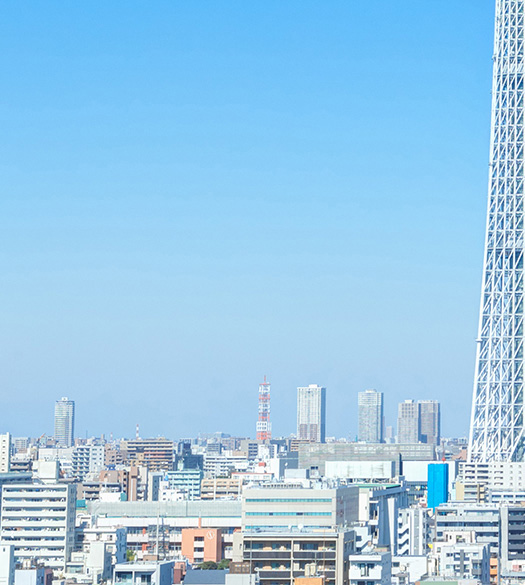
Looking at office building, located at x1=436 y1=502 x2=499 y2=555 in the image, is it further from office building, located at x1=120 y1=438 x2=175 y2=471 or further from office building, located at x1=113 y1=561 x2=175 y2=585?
office building, located at x1=120 y1=438 x2=175 y2=471

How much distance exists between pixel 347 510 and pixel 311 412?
5771 inches

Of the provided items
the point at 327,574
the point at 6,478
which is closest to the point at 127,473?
the point at 6,478

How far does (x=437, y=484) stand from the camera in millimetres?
80125

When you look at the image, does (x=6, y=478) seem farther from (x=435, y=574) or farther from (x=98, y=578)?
(x=435, y=574)

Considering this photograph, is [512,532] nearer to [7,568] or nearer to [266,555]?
[266,555]

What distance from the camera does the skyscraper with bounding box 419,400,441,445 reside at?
596 ft

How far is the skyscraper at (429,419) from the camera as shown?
18174 cm

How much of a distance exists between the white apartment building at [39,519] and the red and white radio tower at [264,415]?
90275 mm

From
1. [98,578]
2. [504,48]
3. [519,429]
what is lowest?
[98,578]

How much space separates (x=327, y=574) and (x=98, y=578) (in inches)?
320

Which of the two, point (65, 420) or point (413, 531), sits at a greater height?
point (65, 420)

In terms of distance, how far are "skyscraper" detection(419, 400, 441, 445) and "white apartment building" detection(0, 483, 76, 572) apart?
418 feet

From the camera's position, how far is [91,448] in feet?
461

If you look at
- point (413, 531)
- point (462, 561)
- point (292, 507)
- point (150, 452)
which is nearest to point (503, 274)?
point (413, 531)
